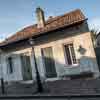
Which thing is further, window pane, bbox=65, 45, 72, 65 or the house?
window pane, bbox=65, 45, 72, 65

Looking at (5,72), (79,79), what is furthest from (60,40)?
(5,72)

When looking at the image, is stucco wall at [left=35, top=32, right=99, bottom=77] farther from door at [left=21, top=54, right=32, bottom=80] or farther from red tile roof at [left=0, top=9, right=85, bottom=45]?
door at [left=21, top=54, right=32, bottom=80]

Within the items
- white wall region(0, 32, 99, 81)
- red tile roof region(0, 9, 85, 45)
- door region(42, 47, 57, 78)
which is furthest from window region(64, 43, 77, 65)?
red tile roof region(0, 9, 85, 45)

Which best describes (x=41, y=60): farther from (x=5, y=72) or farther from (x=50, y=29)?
(x=5, y=72)

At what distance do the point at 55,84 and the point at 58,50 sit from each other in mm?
2746

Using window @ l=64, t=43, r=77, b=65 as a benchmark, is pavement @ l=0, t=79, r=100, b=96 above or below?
below

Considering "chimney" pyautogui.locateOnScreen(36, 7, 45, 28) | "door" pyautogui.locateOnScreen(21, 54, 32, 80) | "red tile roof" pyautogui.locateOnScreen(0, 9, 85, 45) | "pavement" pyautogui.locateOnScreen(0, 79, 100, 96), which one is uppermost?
"chimney" pyautogui.locateOnScreen(36, 7, 45, 28)

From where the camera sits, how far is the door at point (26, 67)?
615 inches

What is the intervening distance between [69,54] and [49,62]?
6.59 ft

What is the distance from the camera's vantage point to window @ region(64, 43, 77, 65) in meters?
13.4

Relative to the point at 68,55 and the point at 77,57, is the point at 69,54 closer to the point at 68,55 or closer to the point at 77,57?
the point at 68,55

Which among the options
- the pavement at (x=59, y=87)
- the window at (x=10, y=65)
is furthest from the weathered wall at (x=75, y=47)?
the window at (x=10, y=65)

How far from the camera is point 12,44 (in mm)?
16078

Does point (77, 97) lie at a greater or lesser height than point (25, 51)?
lesser
